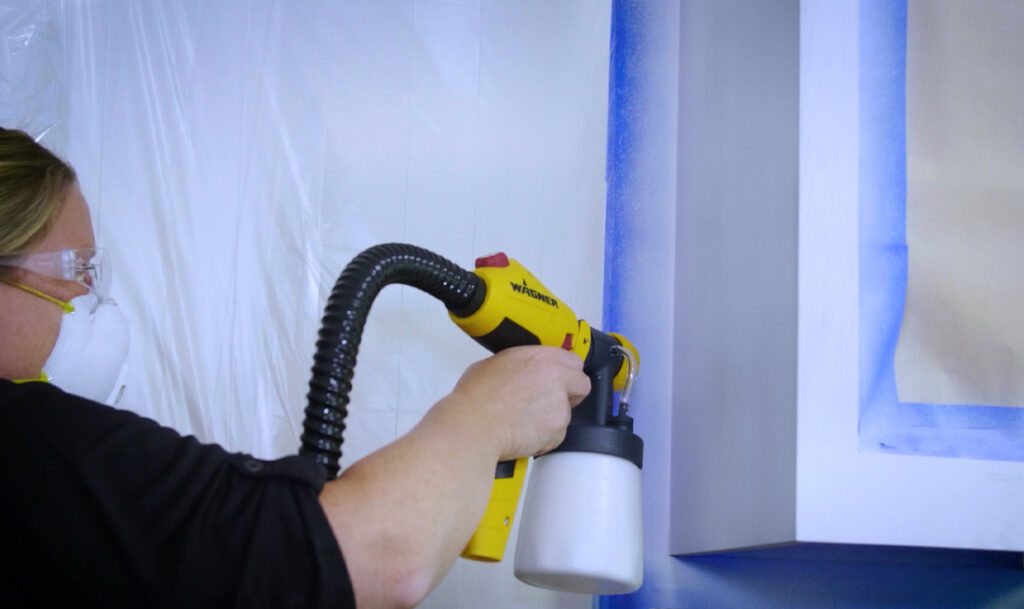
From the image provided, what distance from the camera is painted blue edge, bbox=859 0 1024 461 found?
2.83 ft

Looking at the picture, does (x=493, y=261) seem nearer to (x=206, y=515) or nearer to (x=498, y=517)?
(x=498, y=517)

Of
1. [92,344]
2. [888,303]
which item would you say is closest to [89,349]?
[92,344]

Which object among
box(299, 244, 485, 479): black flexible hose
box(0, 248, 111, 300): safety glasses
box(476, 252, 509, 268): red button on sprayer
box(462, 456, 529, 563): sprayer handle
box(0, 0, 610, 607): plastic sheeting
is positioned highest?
box(0, 0, 610, 607): plastic sheeting

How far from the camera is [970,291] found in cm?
90

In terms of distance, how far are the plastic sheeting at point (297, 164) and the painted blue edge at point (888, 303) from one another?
51 centimetres

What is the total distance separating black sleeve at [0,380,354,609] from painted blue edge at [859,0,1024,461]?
0.57m

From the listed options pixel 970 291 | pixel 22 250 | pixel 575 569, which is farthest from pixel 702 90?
pixel 22 250

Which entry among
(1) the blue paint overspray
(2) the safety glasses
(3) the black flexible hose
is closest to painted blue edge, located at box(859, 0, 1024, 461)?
(1) the blue paint overspray

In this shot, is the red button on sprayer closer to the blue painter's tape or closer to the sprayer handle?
the sprayer handle

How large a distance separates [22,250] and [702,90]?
0.90 metres

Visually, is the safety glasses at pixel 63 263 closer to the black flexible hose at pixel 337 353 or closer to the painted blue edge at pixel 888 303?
the black flexible hose at pixel 337 353

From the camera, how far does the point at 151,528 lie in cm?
57

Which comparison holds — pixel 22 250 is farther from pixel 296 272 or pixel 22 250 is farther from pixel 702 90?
pixel 702 90

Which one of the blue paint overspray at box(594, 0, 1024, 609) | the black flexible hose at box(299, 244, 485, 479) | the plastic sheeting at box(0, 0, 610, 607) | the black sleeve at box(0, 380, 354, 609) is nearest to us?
the black sleeve at box(0, 380, 354, 609)
